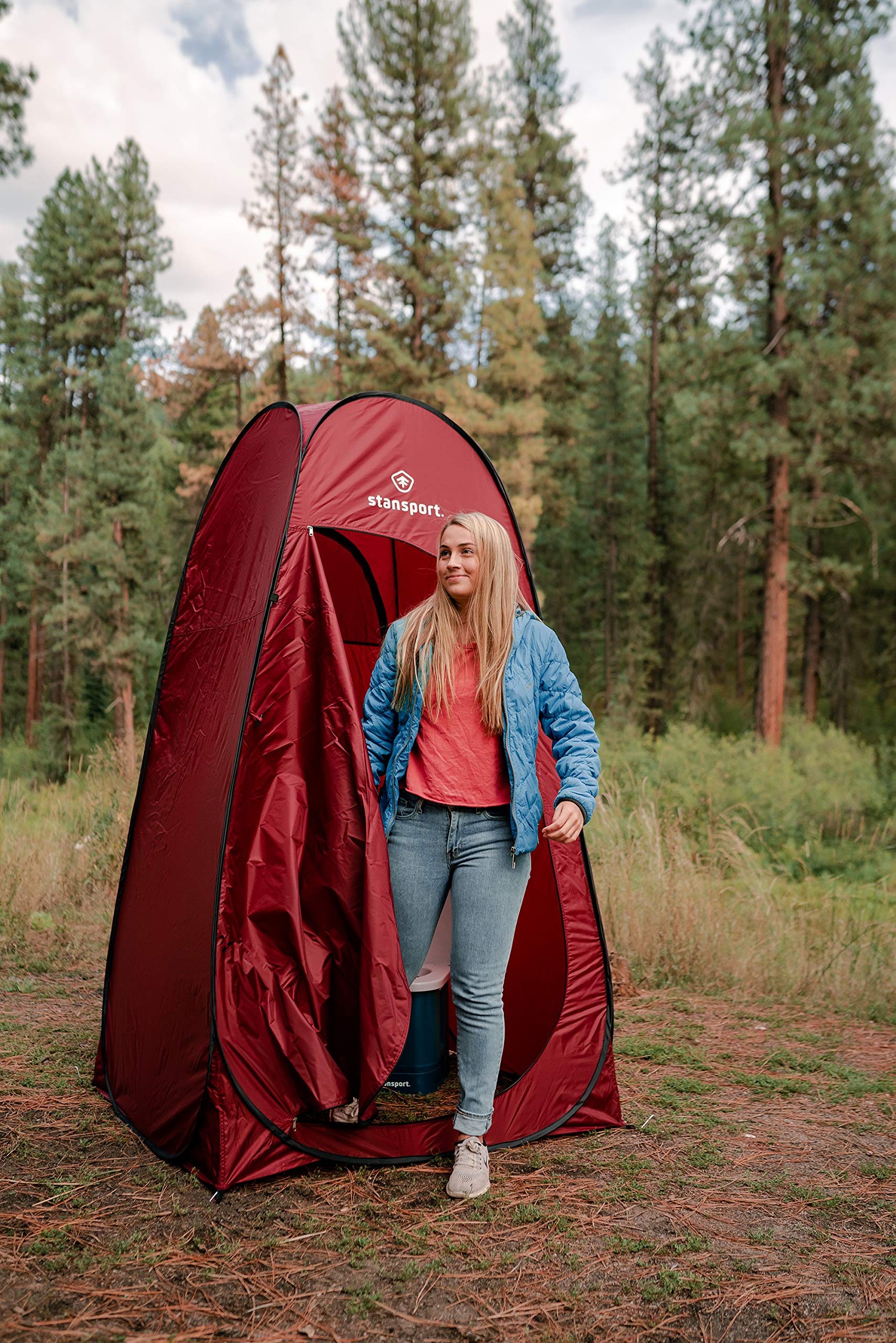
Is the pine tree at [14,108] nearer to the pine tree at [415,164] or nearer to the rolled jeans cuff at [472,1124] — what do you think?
the pine tree at [415,164]

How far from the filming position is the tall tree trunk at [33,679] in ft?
79.8

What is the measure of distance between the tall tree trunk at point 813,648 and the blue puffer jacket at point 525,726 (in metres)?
19.3

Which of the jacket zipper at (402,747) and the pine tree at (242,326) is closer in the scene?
the jacket zipper at (402,747)

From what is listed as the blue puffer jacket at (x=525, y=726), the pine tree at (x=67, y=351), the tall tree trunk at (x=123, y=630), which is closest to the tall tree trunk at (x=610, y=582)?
the tall tree trunk at (x=123, y=630)

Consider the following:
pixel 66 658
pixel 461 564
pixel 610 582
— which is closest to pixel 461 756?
pixel 461 564

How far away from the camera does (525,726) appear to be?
260cm

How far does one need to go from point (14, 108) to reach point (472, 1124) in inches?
502

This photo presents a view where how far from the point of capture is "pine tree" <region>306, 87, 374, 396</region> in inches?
677

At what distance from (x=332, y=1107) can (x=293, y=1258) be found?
474 mm

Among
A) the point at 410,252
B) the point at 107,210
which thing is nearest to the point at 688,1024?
the point at 410,252

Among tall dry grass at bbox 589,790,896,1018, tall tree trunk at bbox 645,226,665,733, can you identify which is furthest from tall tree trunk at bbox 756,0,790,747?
tall dry grass at bbox 589,790,896,1018

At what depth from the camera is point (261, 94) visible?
17.7 meters

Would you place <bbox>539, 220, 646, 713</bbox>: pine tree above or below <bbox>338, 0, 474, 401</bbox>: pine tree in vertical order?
below

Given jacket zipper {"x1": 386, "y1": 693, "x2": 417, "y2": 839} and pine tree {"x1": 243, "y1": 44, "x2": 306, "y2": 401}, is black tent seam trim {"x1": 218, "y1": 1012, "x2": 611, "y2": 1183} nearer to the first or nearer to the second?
jacket zipper {"x1": 386, "y1": 693, "x2": 417, "y2": 839}
